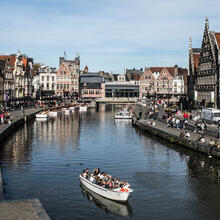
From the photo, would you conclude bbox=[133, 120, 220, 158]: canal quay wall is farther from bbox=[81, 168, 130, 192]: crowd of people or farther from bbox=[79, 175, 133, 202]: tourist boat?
bbox=[79, 175, 133, 202]: tourist boat

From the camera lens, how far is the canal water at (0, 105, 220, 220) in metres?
31.2

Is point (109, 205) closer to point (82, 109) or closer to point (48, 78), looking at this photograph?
point (82, 109)

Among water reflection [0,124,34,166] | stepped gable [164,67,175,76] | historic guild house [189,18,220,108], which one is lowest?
water reflection [0,124,34,166]

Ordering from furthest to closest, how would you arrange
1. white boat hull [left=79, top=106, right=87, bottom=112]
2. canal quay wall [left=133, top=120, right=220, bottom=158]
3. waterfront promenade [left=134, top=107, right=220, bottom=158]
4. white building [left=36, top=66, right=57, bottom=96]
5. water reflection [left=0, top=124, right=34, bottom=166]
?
1. white building [left=36, top=66, right=57, bottom=96]
2. white boat hull [left=79, top=106, right=87, bottom=112]
3. water reflection [left=0, top=124, right=34, bottom=166]
4. waterfront promenade [left=134, top=107, right=220, bottom=158]
5. canal quay wall [left=133, top=120, right=220, bottom=158]

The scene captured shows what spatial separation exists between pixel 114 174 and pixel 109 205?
993 centimetres

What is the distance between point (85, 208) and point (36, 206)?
18.6ft

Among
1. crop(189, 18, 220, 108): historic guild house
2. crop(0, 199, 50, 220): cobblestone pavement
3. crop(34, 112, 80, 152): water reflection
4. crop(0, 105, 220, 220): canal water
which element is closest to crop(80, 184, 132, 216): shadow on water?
crop(0, 105, 220, 220): canal water

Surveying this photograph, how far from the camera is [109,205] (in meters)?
32.2

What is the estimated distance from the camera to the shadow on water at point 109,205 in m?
30.9

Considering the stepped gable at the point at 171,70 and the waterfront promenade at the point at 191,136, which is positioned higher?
the stepped gable at the point at 171,70

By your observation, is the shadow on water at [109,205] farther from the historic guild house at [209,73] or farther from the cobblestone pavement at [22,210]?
the historic guild house at [209,73]

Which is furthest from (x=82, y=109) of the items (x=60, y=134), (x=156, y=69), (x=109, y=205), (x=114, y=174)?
(x=109, y=205)

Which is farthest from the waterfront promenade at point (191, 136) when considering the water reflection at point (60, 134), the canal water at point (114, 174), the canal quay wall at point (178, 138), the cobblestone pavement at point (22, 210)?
the cobblestone pavement at point (22, 210)

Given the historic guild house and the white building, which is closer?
the historic guild house
